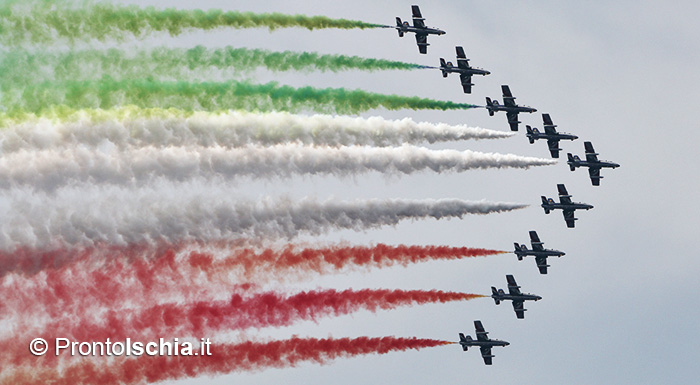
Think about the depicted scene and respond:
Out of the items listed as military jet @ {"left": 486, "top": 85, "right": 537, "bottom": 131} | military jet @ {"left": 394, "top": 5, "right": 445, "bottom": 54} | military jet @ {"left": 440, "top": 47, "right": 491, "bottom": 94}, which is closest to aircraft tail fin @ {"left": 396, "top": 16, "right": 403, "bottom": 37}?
military jet @ {"left": 394, "top": 5, "right": 445, "bottom": 54}

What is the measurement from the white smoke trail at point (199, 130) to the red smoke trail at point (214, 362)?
933 centimetres

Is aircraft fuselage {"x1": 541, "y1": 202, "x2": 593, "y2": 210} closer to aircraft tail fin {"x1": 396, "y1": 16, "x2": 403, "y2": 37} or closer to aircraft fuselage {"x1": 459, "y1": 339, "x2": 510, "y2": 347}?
aircraft fuselage {"x1": 459, "y1": 339, "x2": 510, "y2": 347}

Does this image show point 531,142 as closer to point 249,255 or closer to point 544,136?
point 544,136

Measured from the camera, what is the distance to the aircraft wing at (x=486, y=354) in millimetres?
99062

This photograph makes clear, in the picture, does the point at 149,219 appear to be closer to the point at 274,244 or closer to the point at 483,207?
the point at 274,244

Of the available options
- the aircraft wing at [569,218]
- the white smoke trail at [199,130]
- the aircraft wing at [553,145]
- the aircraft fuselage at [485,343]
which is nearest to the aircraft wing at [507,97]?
the aircraft wing at [553,145]

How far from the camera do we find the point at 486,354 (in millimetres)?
99125

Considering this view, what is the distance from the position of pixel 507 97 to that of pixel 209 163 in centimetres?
3602

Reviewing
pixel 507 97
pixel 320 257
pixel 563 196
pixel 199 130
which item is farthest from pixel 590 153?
pixel 199 130

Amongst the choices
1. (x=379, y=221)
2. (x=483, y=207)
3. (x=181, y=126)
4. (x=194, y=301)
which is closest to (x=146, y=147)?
(x=181, y=126)

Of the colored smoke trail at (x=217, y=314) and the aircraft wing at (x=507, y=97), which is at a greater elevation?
the aircraft wing at (x=507, y=97)

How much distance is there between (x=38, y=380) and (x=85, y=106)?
11817 millimetres

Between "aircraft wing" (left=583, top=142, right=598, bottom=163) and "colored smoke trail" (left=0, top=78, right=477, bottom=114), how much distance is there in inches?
1092

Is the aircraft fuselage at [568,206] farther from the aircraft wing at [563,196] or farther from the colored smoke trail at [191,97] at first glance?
the colored smoke trail at [191,97]
